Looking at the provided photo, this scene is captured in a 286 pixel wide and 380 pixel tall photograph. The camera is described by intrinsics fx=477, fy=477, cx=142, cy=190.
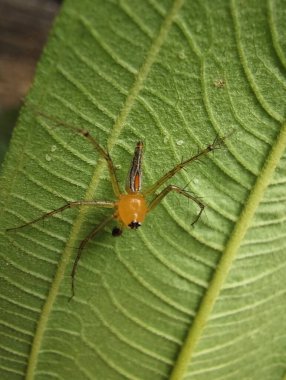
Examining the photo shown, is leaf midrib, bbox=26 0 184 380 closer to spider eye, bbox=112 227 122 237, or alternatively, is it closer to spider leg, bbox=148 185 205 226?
spider eye, bbox=112 227 122 237

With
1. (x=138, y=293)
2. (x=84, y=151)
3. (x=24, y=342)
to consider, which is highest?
(x=84, y=151)

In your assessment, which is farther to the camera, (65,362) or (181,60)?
(65,362)

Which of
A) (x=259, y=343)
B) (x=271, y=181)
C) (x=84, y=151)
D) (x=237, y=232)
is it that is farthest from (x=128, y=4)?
(x=259, y=343)

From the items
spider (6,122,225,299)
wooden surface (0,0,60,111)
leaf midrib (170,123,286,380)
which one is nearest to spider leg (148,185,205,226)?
spider (6,122,225,299)

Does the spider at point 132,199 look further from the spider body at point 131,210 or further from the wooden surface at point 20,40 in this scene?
the wooden surface at point 20,40

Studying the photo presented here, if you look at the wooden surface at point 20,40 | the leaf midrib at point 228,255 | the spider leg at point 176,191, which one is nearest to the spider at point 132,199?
the spider leg at point 176,191

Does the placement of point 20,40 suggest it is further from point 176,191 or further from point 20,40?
point 176,191

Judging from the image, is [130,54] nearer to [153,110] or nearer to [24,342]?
[153,110]
